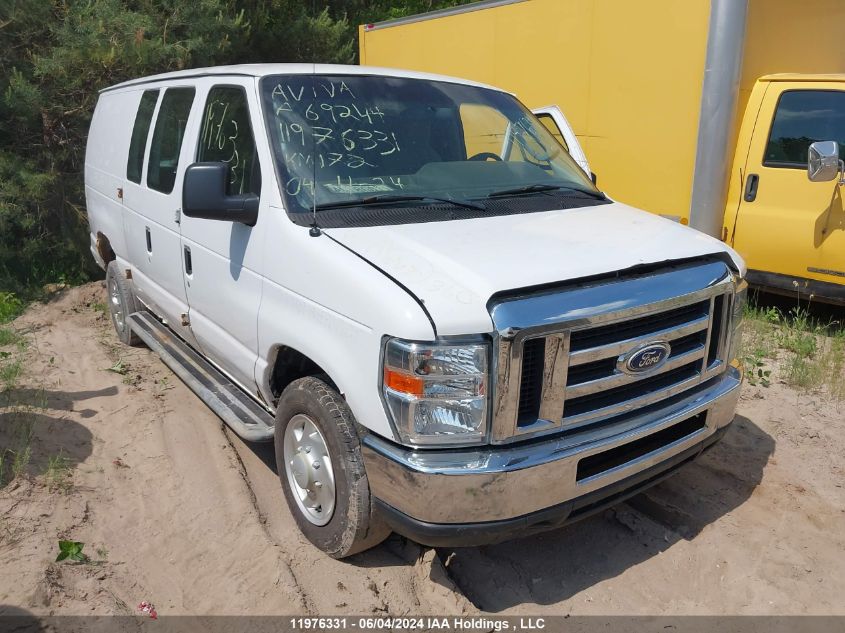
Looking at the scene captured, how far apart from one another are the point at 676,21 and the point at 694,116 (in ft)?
2.72

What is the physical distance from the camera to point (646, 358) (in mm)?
2865

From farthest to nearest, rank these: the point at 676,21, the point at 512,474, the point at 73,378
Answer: the point at 676,21
the point at 73,378
the point at 512,474

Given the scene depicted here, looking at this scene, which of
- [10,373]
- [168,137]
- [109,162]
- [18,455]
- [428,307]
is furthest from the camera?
[109,162]

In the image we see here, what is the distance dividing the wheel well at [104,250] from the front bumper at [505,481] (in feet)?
14.9

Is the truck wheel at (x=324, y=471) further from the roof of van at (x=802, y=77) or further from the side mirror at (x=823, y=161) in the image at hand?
the roof of van at (x=802, y=77)

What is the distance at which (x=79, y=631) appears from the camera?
2.87m

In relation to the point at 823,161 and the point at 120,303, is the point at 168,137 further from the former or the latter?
the point at 823,161

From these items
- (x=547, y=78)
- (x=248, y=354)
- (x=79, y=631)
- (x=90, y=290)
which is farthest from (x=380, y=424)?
(x=90, y=290)

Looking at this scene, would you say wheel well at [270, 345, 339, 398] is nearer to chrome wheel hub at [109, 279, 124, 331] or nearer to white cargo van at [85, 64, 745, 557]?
white cargo van at [85, 64, 745, 557]

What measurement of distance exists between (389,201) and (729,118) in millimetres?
4079

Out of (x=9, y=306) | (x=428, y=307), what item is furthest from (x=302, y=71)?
(x=9, y=306)

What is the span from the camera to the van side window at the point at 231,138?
3561mm

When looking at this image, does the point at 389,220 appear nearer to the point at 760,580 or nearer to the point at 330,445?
the point at 330,445

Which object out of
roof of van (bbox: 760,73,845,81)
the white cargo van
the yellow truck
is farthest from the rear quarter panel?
roof of van (bbox: 760,73,845,81)
